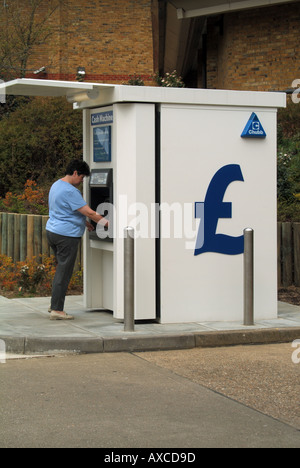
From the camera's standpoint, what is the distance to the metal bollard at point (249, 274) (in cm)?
902

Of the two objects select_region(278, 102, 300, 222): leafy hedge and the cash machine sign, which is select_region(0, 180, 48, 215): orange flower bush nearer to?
select_region(278, 102, 300, 222): leafy hedge

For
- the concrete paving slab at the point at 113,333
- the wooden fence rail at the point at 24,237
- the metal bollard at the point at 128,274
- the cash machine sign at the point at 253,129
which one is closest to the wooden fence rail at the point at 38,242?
the wooden fence rail at the point at 24,237

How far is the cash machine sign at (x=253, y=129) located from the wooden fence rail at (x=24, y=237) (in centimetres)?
425

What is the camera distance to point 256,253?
31.7ft

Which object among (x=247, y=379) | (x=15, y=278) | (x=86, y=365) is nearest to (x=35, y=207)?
(x=15, y=278)

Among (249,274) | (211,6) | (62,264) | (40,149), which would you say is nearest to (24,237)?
(62,264)

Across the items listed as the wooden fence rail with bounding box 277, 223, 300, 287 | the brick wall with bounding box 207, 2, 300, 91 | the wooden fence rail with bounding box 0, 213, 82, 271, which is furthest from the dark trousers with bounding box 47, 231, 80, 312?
the brick wall with bounding box 207, 2, 300, 91

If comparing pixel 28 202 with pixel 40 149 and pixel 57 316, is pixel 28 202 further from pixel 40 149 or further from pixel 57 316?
pixel 57 316

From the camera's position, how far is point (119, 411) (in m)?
5.93

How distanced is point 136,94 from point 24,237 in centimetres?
504

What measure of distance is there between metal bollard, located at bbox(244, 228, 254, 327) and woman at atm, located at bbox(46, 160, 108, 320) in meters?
1.72

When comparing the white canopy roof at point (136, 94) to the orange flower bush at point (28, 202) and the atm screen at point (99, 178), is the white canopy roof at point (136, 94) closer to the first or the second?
the atm screen at point (99, 178)

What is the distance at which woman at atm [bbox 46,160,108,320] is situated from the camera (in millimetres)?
9180
